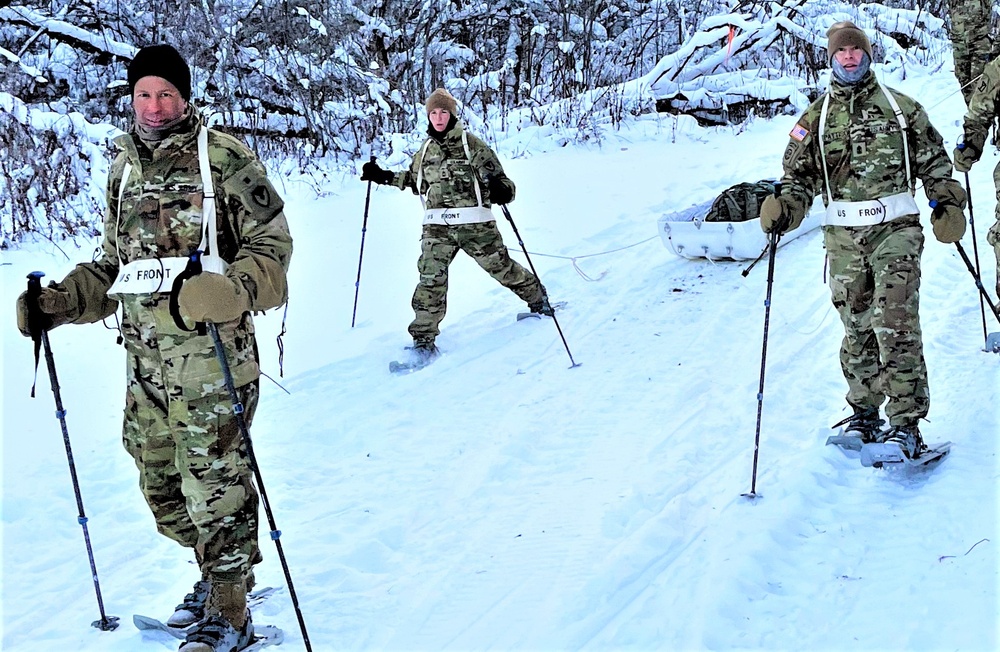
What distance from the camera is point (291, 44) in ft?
46.5

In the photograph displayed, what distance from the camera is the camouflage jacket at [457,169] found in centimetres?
721

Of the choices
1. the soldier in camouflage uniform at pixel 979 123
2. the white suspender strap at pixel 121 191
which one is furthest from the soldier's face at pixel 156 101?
the soldier in camouflage uniform at pixel 979 123

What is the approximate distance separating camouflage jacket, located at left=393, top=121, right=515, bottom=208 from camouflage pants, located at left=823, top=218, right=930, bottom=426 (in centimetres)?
301

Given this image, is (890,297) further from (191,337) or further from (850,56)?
(191,337)

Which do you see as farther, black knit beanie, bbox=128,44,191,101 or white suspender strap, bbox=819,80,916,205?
white suspender strap, bbox=819,80,916,205

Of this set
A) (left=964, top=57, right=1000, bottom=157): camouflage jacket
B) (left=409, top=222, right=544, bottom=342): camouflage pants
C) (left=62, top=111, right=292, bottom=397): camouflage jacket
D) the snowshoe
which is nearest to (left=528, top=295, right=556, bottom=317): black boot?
(left=409, top=222, right=544, bottom=342): camouflage pants

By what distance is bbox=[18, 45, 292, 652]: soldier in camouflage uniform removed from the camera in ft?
11.0

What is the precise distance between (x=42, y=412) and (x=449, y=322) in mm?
3376

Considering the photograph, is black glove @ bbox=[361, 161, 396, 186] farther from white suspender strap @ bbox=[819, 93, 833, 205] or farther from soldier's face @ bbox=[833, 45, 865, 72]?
soldier's face @ bbox=[833, 45, 865, 72]

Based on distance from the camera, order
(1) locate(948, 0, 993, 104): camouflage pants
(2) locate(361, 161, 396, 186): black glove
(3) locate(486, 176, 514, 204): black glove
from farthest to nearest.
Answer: (1) locate(948, 0, 993, 104): camouflage pants → (2) locate(361, 161, 396, 186): black glove → (3) locate(486, 176, 514, 204): black glove

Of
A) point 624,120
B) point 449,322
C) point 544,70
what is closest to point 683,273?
point 449,322

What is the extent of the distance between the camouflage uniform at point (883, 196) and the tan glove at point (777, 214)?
0.04 m

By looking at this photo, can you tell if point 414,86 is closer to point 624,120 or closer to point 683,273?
point 624,120

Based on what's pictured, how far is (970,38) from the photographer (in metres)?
10.9
